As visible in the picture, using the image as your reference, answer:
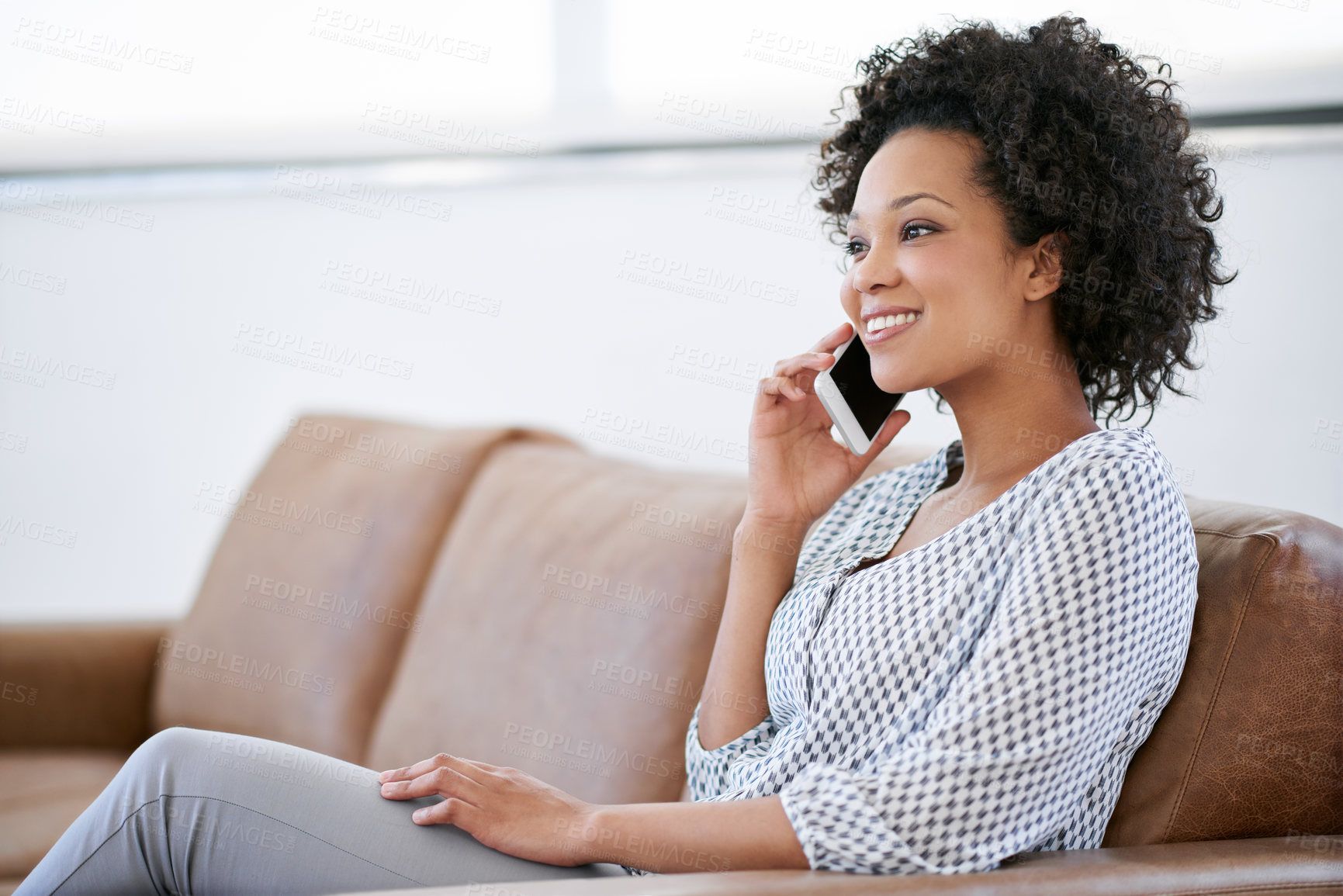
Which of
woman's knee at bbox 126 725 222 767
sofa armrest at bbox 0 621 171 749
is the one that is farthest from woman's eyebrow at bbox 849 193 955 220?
sofa armrest at bbox 0 621 171 749

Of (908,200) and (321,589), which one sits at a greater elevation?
(908,200)

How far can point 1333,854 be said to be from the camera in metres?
0.95

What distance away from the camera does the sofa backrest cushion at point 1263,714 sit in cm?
99

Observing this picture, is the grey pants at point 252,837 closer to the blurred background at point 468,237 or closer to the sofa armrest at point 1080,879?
the sofa armrest at point 1080,879

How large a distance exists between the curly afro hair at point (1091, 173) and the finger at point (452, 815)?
0.81 metres

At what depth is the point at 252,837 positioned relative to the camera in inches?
41.3

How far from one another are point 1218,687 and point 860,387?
539mm

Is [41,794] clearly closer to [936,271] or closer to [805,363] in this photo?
[805,363]

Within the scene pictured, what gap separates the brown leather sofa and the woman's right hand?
0.13 m

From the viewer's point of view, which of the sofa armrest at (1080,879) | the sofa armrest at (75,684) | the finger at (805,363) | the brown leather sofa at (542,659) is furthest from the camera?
the sofa armrest at (75,684)

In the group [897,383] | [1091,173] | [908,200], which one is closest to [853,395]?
[897,383]

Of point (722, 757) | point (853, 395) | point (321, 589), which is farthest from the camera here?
point (321, 589)

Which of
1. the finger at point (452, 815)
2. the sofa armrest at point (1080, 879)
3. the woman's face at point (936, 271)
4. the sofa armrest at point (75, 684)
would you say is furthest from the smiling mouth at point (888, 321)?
the sofa armrest at point (75, 684)

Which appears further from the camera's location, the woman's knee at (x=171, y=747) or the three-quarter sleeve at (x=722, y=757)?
the three-quarter sleeve at (x=722, y=757)
